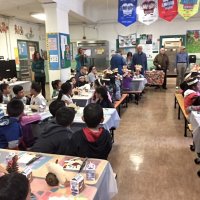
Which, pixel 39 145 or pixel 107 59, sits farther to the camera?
pixel 107 59

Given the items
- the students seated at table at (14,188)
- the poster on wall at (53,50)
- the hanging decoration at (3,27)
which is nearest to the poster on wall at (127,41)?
the hanging decoration at (3,27)

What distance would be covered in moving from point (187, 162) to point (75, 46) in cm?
1000

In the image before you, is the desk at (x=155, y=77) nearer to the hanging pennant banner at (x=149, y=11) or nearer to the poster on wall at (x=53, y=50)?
the hanging pennant banner at (x=149, y=11)

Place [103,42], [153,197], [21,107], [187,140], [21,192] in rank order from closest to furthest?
[21,192]
[153,197]
[21,107]
[187,140]
[103,42]

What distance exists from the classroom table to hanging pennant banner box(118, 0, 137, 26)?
636cm

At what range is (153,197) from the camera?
2.72 m

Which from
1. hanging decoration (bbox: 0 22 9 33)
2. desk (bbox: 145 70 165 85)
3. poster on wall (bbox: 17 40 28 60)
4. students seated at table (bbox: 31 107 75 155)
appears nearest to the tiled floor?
students seated at table (bbox: 31 107 75 155)

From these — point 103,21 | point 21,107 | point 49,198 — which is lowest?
point 49,198

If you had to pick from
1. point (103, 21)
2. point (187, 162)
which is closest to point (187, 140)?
point (187, 162)

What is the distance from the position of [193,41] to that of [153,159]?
9.49 meters

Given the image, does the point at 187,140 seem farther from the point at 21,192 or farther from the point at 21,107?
the point at 21,192

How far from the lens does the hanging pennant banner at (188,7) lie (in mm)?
6695

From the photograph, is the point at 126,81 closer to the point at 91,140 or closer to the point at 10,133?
the point at 10,133

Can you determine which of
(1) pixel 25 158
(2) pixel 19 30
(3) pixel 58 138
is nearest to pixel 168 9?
(3) pixel 58 138
